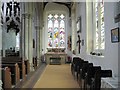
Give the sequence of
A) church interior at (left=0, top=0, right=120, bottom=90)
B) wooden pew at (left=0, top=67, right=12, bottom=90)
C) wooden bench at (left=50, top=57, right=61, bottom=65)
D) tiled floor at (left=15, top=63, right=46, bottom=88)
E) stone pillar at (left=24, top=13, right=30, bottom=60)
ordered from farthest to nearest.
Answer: wooden bench at (left=50, top=57, right=61, bottom=65)
stone pillar at (left=24, top=13, right=30, bottom=60)
tiled floor at (left=15, top=63, right=46, bottom=88)
wooden pew at (left=0, top=67, right=12, bottom=90)
church interior at (left=0, top=0, right=120, bottom=90)

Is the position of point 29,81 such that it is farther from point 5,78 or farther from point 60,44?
point 60,44

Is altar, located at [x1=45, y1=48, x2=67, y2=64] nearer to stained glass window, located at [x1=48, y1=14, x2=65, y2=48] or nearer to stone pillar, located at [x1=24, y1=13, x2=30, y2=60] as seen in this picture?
stained glass window, located at [x1=48, y1=14, x2=65, y2=48]

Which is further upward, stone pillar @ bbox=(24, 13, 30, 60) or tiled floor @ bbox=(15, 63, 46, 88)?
stone pillar @ bbox=(24, 13, 30, 60)

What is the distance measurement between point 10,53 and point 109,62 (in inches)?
413

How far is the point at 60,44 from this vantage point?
71.1 ft

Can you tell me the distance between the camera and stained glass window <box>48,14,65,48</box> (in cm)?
2172

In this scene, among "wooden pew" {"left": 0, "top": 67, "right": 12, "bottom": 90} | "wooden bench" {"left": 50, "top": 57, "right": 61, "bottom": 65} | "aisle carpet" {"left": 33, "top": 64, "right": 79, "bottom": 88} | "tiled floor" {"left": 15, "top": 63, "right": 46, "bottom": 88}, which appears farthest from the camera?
"wooden bench" {"left": 50, "top": 57, "right": 61, "bottom": 65}

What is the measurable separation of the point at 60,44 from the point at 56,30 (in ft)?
4.45

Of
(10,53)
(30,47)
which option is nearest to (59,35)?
(10,53)

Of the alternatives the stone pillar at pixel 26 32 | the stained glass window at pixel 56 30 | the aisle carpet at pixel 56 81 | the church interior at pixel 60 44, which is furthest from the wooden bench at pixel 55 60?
the aisle carpet at pixel 56 81

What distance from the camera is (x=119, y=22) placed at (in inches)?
216

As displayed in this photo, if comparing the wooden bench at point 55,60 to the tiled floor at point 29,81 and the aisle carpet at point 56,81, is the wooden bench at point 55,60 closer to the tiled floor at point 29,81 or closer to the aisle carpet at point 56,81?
the aisle carpet at point 56,81

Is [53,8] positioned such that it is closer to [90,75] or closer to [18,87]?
[18,87]

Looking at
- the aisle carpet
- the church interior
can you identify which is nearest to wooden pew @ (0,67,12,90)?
the church interior
